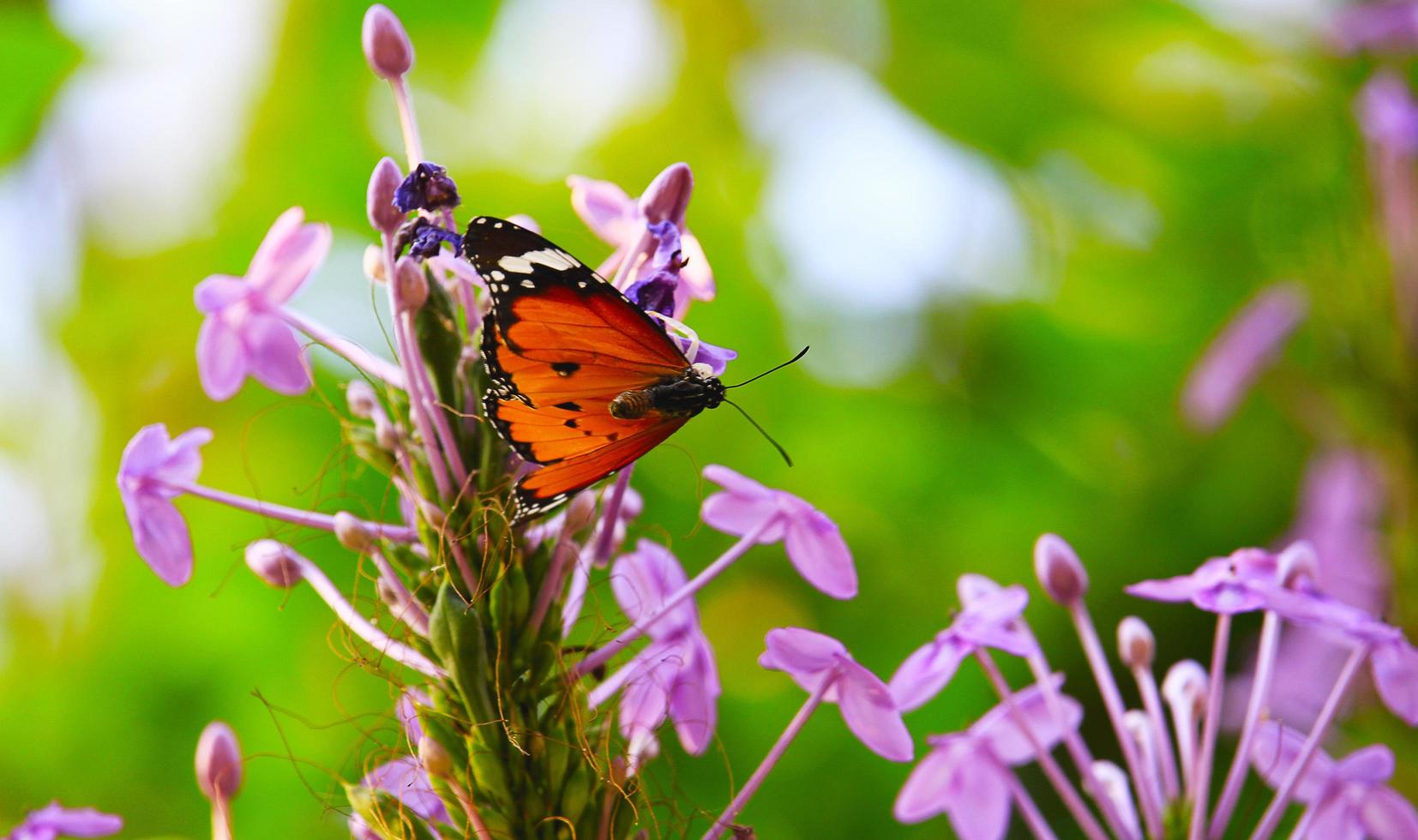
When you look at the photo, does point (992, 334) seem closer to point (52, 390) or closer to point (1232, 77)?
point (1232, 77)

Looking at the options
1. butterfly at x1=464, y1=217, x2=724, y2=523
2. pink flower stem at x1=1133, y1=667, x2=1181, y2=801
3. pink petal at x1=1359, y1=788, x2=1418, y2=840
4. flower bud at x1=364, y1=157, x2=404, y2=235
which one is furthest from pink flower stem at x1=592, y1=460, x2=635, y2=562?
pink petal at x1=1359, y1=788, x2=1418, y2=840

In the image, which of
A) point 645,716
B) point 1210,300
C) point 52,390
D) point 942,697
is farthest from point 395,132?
point 645,716

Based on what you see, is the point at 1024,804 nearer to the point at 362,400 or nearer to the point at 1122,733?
the point at 1122,733

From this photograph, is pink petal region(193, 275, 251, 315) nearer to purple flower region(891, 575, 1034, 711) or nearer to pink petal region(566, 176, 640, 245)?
pink petal region(566, 176, 640, 245)

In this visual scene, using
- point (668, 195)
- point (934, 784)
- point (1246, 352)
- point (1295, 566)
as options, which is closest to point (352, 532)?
point (668, 195)

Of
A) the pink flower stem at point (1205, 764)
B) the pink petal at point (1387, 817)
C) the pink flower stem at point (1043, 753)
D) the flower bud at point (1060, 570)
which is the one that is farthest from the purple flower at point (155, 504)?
the pink petal at point (1387, 817)

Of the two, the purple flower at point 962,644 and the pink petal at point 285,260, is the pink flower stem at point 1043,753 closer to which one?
the purple flower at point 962,644
